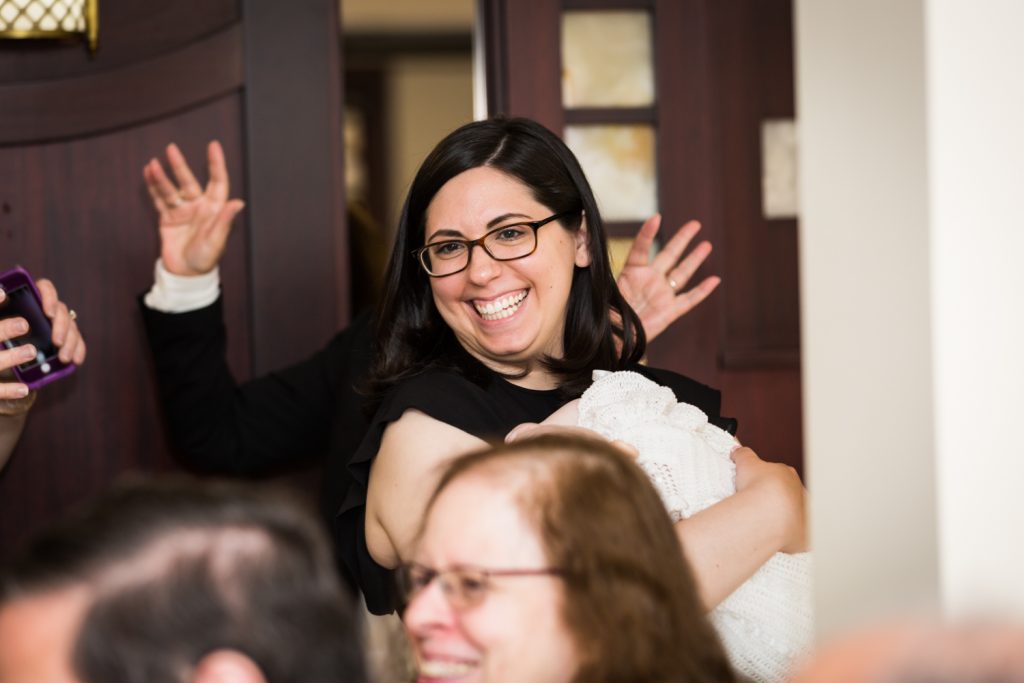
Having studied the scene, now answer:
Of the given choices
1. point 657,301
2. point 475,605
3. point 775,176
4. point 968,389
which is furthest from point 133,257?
point 968,389

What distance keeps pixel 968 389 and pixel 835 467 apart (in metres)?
0.15

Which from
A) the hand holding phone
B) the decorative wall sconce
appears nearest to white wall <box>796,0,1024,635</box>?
the hand holding phone

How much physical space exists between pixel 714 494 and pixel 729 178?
1638mm

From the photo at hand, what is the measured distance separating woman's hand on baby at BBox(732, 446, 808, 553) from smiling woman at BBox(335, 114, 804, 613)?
36 centimetres

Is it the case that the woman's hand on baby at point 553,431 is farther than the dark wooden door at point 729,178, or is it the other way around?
the dark wooden door at point 729,178

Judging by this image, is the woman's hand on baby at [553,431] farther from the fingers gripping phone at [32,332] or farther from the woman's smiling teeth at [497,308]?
the fingers gripping phone at [32,332]

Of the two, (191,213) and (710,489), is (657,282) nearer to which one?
(191,213)

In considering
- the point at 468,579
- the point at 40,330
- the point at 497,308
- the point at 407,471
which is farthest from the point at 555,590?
the point at 40,330

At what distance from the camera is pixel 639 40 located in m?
3.18

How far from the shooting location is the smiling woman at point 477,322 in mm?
1873

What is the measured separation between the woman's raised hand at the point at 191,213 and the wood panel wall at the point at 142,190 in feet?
0.71

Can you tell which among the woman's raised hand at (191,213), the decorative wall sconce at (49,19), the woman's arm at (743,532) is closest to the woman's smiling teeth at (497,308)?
the woman's arm at (743,532)

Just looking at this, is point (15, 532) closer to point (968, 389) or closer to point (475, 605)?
point (475, 605)

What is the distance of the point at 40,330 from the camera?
248cm
